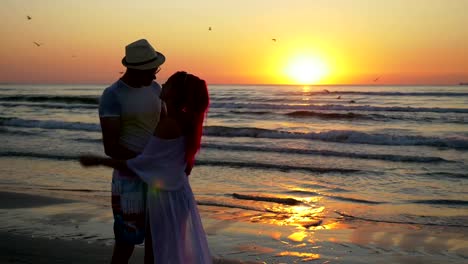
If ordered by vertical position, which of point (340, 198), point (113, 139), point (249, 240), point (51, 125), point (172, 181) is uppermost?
point (113, 139)

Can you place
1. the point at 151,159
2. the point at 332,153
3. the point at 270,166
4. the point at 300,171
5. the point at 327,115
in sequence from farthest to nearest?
1. the point at 327,115
2. the point at 332,153
3. the point at 270,166
4. the point at 300,171
5. the point at 151,159

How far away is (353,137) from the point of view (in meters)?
19.3

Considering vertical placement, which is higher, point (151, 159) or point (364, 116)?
point (151, 159)

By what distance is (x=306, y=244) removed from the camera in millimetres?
5992

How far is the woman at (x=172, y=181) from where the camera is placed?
3248 millimetres

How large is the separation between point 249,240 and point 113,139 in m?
3.03

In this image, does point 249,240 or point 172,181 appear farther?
point 249,240

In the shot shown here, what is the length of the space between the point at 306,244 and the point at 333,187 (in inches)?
169

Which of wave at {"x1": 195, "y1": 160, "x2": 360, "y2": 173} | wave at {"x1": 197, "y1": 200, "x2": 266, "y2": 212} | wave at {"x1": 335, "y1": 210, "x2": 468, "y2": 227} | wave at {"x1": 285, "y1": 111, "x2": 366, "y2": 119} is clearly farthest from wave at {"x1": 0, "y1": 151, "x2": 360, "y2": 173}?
wave at {"x1": 285, "y1": 111, "x2": 366, "y2": 119}

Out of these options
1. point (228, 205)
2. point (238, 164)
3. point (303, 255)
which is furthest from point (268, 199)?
point (238, 164)

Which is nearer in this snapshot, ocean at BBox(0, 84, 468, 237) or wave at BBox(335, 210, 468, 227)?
wave at BBox(335, 210, 468, 227)

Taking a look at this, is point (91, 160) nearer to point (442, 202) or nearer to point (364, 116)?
point (442, 202)

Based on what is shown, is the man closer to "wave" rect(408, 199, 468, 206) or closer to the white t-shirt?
the white t-shirt

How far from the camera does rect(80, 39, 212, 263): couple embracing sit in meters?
3.26
